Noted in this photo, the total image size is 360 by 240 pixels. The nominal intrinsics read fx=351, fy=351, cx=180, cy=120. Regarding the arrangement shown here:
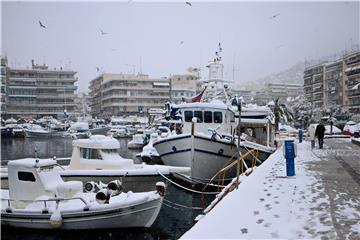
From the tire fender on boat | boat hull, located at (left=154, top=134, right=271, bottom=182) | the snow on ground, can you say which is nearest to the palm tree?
boat hull, located at (left=154, top=134, right=271, bottom=182)

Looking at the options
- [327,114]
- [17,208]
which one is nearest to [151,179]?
[17,208]

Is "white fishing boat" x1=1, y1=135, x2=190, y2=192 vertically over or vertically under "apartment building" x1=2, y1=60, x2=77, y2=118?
under

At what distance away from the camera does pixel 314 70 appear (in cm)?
10075

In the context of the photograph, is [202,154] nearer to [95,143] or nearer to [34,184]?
[95,143]

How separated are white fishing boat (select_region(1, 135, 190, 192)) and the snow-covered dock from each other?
4819mm

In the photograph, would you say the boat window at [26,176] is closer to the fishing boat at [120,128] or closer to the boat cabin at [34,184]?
the boat cabin at [34,184]

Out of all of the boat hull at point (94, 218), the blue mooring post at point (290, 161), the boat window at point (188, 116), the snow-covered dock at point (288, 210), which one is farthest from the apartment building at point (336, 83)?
the boat hull at point (94, 218)

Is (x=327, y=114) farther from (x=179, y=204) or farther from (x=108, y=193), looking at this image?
(x=108, y=193)

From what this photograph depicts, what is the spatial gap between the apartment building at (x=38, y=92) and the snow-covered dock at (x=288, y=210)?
3490 inches

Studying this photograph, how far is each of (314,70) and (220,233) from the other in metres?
103

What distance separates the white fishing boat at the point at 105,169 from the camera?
46.8ft

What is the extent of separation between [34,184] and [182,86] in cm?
9378

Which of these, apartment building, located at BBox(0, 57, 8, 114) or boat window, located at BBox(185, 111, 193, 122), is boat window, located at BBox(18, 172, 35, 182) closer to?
boat window, located at BBox(185, 111, 193, 122)

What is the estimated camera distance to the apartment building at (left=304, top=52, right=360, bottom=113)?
7438cm
